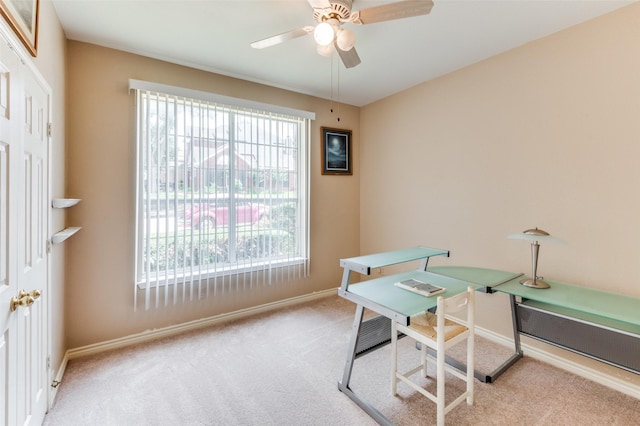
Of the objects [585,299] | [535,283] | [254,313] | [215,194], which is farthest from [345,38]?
[254,313]

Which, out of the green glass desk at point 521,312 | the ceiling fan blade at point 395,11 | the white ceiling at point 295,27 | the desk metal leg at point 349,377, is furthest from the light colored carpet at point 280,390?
the white ceiling at point 295,27

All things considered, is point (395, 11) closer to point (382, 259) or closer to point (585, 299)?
point (382, 259)

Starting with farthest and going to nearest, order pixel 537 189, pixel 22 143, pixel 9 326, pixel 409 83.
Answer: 1. pixel 409 83
2. pixel 537 189
3. pixel 22 143
4. pixel 9 326

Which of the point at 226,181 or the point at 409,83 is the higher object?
the point at 409,83

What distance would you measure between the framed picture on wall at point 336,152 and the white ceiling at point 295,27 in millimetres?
888

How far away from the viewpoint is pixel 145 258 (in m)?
2.65

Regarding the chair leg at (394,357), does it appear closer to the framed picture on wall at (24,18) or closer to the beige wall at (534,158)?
the beige wall at (534,158)

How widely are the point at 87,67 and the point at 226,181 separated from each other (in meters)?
1.45

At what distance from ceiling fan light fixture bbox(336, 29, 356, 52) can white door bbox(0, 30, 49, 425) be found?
5.07ft

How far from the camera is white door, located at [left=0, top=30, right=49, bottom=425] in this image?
3.80 ft

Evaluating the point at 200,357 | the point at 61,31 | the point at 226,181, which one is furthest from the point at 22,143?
the point at 200,357

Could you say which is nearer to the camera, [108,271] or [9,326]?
[9,326]

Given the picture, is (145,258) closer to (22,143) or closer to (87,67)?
(22,143)

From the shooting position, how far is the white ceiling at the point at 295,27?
6.43 ft
